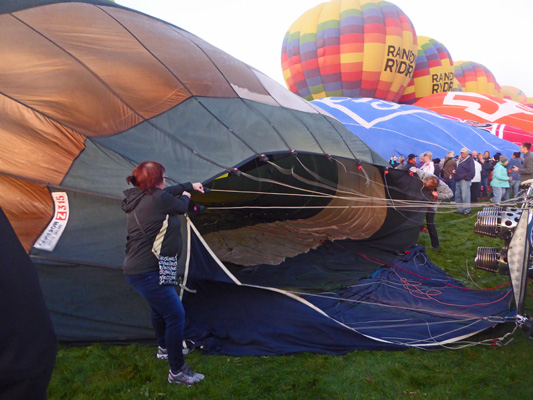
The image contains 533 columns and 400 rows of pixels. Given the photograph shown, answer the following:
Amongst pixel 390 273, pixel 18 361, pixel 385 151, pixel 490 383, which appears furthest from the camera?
pixel 385 151

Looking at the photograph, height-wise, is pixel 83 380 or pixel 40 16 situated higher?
pixel 40 16

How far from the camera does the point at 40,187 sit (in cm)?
294

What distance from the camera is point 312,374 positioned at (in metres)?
2.61

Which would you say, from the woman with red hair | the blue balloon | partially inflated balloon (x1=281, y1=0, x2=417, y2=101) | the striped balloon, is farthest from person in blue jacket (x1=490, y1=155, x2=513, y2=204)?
the striped balloon

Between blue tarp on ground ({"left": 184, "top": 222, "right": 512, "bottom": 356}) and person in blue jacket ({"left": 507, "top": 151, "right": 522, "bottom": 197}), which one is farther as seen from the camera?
person in blue jacket ({"left": 507, "top": 151, "right": 522, "bottom": 197})

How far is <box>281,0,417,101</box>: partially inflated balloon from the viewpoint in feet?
51.2

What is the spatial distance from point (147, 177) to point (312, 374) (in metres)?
1.64

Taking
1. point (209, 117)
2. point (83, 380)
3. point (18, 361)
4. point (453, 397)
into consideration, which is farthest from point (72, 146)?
point (453, 397)

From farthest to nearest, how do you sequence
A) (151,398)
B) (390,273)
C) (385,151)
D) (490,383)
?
(385,151) → (390,273) → (490,383) → (151,398)

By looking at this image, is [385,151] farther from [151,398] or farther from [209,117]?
[151,398]

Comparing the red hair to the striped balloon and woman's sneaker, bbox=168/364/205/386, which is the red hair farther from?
the striped balloon

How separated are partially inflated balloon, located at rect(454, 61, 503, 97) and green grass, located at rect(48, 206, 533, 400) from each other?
2859 cm

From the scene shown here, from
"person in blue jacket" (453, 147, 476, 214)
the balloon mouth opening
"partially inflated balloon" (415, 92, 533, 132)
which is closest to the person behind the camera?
the balloon mouth opening

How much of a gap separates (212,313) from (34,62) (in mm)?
2487
